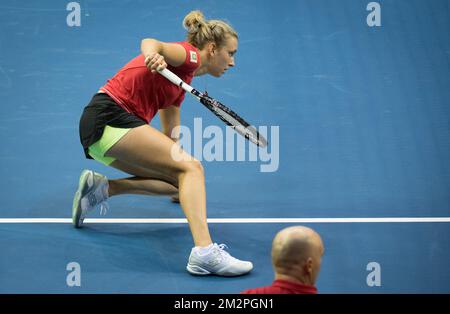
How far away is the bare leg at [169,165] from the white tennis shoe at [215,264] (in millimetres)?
76

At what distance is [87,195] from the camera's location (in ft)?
16.6

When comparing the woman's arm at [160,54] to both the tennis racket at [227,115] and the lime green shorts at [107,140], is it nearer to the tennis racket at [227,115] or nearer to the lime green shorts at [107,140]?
the tennis racket at [227,115]

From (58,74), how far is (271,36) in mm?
2061

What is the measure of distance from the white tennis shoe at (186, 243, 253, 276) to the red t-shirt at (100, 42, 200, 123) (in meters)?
1.05

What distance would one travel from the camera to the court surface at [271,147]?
181 inches

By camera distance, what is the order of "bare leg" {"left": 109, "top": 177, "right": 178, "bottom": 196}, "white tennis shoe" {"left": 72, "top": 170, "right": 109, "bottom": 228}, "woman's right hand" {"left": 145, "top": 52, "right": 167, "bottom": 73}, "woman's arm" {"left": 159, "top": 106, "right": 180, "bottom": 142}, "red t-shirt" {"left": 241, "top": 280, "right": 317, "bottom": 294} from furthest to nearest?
1. "woman's arm" {"left": 159, "top": 106, "right": 180, "bottom": 142}
2. "bare leg" {"left": 109, "top": 177, "right": 178, "bottom": 196}
3. "white tennis shoe" {"left": 72, "top": 170, "right": 109, "bottom": 228}
4. "woman's right hand" {"left": 145, "top": 52, "right": 167, "bottom": 73}
5. "red t-shirt" {"left": 241, "top": 280, "right": 317, "bottom": 294}

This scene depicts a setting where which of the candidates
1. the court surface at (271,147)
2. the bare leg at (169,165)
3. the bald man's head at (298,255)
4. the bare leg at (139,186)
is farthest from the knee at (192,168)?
the bald man's head at (298,255)

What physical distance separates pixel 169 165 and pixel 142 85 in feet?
1.91

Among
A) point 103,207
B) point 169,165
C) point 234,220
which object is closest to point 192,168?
point 169,165

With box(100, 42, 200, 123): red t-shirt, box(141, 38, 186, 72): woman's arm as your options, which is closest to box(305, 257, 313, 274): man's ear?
box(141, 38, 186, 72): woman's arm

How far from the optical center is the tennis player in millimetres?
4477

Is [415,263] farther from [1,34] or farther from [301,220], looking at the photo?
[1,34]

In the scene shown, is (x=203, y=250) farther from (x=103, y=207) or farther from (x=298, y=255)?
(x=298, y=255)

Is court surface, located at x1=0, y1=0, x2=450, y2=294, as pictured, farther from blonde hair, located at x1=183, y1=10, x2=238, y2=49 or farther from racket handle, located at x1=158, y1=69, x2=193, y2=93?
blonde hair, located at x1=183, y1=10, x2=238, y2=49
